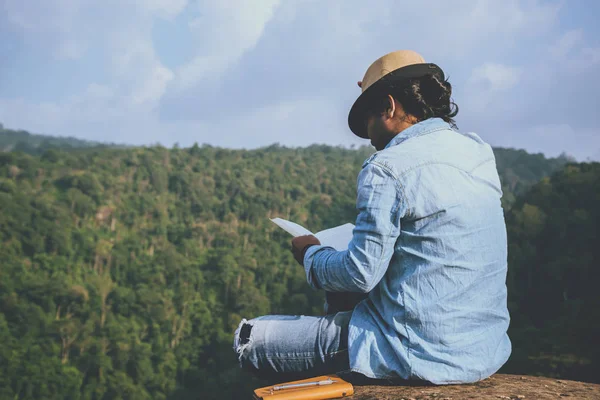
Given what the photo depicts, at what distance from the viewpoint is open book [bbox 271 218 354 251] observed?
2.09 metres

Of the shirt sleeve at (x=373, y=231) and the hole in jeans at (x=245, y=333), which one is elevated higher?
the shirt sleeve at (x=373, y=231)

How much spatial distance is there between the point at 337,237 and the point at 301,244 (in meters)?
0.29

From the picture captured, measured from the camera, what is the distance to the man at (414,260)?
5.38ft

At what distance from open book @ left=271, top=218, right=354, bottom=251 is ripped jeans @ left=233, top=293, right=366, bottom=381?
26 centimetres

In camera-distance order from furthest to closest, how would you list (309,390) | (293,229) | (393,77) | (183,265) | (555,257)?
(183,265)
(555,257)
(293,229)
(393,77)
(309,390)

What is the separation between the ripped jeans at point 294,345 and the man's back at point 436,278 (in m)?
0.13

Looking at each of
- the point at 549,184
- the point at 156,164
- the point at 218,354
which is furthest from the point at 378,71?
the point at 156,164

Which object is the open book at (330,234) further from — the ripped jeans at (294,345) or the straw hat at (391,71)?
the straw hat at (391,71)

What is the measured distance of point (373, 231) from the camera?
1609mm

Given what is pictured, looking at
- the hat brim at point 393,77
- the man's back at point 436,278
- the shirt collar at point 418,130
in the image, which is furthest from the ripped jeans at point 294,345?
the hat brim at point 393,77

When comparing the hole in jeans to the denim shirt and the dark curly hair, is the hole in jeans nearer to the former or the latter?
the denim shirt

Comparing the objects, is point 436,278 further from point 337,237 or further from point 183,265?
point 183,265

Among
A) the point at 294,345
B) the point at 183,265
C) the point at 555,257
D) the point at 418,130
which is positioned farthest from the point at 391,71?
the point at 183,265

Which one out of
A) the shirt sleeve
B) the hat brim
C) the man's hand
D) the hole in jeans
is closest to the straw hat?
the hat brim
